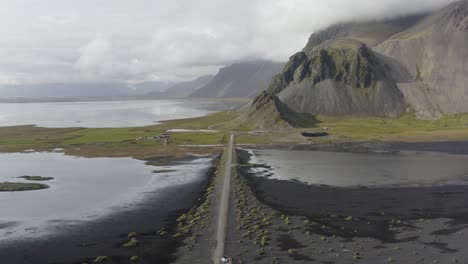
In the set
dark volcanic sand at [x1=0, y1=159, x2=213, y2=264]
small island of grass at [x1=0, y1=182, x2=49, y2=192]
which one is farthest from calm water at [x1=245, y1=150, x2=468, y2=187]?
small island of grass at [x1=0, y1=182, x2=49, y2=192]

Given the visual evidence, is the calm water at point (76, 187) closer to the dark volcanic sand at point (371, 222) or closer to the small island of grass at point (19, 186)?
the small island of grass at point (19, 186)

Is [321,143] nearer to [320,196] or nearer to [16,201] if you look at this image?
[320,196]

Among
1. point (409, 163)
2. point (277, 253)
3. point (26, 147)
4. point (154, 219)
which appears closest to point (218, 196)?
point (154, 219)

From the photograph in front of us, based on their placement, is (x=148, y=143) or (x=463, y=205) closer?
(x=463, y=205)

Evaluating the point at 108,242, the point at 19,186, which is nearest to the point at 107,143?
the point at 19,186

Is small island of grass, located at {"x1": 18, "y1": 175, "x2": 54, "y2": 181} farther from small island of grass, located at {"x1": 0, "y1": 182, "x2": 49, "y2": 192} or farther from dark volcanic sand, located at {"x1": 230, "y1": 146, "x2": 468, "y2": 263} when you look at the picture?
dark volcanic sand, located at {"x1": 230, "y1": 146, "x2": 468, "y2": 263}

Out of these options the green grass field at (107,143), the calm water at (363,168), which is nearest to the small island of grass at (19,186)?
the calm water at (363,168)
